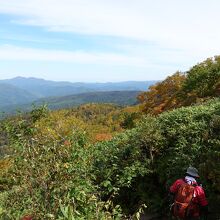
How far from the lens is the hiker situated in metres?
12.1

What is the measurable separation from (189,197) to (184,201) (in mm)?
223

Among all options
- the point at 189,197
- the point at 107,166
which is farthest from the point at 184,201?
the point at 107,166

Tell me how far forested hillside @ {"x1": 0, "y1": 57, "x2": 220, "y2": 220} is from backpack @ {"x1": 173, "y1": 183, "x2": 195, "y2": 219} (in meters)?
1.20

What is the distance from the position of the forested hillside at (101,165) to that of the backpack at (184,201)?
1205mm

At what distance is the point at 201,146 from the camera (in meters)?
16.0

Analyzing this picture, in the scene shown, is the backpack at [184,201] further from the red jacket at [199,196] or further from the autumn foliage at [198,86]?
the autumn foliage at [198,86]

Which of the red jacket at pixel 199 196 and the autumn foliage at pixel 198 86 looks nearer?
the red jacket at pixel 199 196

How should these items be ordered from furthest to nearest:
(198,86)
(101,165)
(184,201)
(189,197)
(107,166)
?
(198,86)
(101,165)
(107,166)
(184,201)
(189,197)

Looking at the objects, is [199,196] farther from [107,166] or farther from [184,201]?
[107,166]

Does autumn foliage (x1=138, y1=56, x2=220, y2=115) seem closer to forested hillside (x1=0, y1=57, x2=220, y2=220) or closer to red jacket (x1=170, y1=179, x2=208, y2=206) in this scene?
forested hillside (x1=0, y1=57, x2=220, y2=220)

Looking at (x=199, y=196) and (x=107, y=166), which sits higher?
(x=199, y=196)

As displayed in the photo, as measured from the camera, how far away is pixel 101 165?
1839 cm

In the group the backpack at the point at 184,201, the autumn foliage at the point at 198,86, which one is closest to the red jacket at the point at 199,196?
the backpack at the point at 184,201

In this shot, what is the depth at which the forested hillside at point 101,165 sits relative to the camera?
7363 mm
